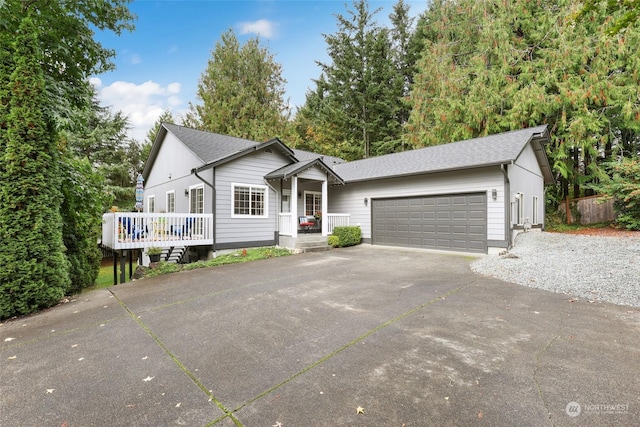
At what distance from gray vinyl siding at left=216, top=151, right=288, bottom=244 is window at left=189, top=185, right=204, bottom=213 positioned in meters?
1.00

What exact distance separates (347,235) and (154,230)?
7.24 m

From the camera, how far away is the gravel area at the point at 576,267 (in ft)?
17.0

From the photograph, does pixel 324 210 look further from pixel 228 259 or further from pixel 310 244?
pixel 228 259

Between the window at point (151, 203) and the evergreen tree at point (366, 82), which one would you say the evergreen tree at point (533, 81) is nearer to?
the evergreen tree at point (366, 82)

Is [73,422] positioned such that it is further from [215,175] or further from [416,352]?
[215,175]

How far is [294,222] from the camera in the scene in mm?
10992

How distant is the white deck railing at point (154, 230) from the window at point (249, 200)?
48.4 inches

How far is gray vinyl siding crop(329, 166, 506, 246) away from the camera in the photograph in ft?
30.8

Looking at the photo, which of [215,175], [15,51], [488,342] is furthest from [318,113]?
[488,342]

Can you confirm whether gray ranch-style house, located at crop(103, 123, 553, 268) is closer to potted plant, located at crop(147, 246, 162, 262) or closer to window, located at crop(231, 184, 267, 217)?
window, located at crop(231, 184, 267, 217)

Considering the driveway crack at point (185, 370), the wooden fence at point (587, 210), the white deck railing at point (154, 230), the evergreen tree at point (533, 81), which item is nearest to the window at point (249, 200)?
the white deck railing at point (154, 230)

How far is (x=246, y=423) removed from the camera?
6.82 feet

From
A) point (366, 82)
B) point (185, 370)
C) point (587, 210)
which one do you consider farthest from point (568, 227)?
point (185, 370)

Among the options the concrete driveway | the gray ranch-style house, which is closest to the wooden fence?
the gray ranch-style house
